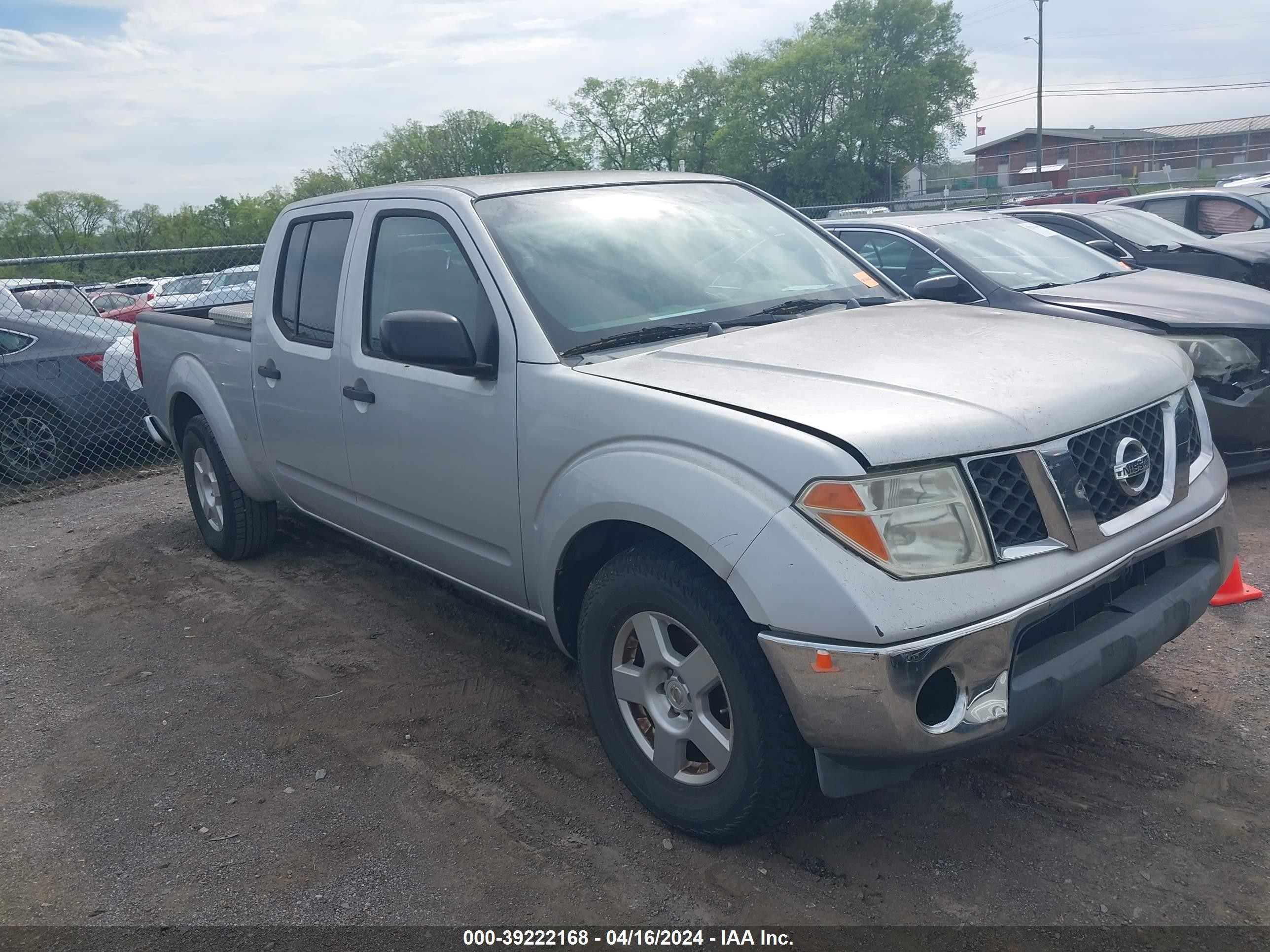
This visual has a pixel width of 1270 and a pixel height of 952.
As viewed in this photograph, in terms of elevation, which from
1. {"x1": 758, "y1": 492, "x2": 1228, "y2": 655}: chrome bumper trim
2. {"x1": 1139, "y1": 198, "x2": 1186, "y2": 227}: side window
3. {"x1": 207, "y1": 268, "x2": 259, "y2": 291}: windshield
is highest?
{"x1": 1139, "y1": 198, "x2": 1186, "y2": 227}: side window

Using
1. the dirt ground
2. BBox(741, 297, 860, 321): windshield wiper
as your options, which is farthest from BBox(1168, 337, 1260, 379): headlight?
BBox(741, 297, 860, 321): windshield wiper

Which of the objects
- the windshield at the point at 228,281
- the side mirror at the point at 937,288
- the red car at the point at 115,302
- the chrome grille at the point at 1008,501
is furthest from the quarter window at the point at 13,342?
the red car at the point at 115,302

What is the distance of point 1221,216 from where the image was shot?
12.4 meters

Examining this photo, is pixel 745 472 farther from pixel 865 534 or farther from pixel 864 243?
pixel 864 243

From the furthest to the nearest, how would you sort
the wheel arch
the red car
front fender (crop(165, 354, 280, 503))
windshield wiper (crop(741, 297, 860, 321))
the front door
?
1. the red car
2. front fender (crop(165, 354, 280, 503))
3. windshield wiper (crop(741, 297, 860, 321))
4. the front door
5. the wheel arch

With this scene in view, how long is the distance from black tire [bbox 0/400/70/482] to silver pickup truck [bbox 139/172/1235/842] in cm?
526

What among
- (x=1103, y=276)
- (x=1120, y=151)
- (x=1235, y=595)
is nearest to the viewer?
(x=1235, y=595)

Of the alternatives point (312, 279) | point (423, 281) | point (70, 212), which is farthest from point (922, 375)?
point (70, 212)

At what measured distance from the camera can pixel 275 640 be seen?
15.4ft

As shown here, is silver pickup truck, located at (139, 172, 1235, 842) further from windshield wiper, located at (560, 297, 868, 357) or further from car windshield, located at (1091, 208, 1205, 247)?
car windshield, located at (1091, 208, 1205, 247)

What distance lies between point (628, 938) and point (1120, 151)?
74.2m

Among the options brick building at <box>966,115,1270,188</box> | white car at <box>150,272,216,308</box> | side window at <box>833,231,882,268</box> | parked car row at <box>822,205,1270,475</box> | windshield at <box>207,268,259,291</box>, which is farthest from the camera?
brick building at <box>966,115,1270,188</box>

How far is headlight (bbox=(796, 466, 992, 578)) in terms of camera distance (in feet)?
7.68

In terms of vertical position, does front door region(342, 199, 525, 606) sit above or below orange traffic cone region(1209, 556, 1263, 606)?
above
